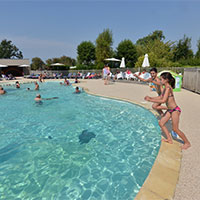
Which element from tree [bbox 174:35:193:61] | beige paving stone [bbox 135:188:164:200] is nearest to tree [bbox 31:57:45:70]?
tree [bbox 174:35:193:61]

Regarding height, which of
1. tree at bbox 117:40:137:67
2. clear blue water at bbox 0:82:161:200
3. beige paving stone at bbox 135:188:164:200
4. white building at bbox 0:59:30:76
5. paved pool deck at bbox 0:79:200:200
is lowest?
clear blue water at bbox 0:82:161:200

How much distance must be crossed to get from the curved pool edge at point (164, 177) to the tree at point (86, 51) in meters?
36.6

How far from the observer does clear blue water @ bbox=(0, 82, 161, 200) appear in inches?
103

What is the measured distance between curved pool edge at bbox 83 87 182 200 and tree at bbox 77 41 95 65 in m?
36.6

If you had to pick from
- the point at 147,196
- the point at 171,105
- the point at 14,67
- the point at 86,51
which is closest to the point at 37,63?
the point at 14,67

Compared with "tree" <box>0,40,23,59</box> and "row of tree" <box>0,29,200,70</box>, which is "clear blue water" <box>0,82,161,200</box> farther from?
"tree" <box>0,40,23,59</box>

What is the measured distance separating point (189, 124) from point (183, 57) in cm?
4032

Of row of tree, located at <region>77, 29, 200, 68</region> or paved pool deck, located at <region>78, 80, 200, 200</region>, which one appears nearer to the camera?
paved pool deck, located at <region>78, 80, 200, 200</region>

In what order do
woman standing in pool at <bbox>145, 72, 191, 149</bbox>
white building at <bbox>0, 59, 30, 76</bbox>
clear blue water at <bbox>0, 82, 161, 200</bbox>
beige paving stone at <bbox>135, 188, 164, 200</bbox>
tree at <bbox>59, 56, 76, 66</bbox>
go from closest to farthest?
beige paving stone at <bbox>135, 188, 164, 200</bbox>, clear blue water at <bbox>0, 82, 161, 200</bbox>, woman standing in pool at <bbox>145, 72, 191, 149</bbox>, white building at <bbox>0, 59, 30, 76</bbox>, tree at <bbox>59, 56, 76, 66</bbox>

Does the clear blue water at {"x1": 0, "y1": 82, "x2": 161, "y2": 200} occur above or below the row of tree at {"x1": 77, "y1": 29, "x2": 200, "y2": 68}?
below

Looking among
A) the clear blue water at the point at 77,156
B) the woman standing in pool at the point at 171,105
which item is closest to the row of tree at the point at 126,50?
the clear blue water at the point at 77,156

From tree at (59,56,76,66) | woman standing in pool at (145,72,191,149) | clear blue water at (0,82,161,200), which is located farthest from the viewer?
tree at (59,56,76,66)

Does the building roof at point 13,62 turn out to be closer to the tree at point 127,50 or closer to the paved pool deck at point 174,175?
the tree at point 127,50

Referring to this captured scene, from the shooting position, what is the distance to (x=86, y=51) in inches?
1448
